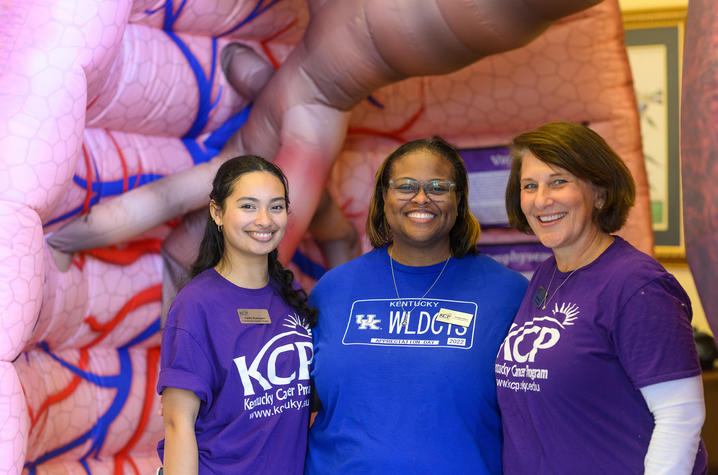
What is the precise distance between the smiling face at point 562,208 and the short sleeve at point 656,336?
0.15 metres

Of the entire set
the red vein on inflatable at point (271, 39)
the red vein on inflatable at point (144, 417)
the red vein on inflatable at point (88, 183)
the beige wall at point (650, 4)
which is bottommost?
the red vein on inflatable at point (144, 417)

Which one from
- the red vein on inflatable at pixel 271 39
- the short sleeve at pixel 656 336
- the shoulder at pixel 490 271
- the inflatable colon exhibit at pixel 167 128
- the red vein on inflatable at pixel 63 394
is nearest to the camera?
the short sleeve at pixel 656 336

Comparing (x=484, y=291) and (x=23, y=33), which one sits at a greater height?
(x=23, y=33)

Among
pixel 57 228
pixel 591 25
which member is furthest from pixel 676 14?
pixel 57 228

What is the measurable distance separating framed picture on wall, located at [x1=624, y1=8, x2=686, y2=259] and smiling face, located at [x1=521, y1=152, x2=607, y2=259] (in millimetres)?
2140

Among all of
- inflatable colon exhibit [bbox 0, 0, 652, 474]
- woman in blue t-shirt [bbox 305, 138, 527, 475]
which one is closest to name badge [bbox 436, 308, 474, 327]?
woman in blue t-shirt [bbox 305, 138, 527, 475]

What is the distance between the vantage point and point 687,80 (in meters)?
0.94

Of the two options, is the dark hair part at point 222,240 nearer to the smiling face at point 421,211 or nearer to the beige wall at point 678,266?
the smiling face at point 421,211

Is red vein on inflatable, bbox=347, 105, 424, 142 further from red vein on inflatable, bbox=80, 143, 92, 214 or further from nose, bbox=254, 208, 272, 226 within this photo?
nose, bbox=254, 208, 272, 226

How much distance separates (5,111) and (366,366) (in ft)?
2.63

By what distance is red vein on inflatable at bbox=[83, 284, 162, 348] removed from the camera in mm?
1732

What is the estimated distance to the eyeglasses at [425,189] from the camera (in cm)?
125

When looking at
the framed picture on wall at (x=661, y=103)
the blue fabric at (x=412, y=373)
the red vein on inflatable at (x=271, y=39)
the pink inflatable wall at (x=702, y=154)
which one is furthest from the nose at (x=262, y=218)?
the framed picture on wall at (x=661, y=103)

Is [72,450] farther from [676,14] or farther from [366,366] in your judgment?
[676,14]
